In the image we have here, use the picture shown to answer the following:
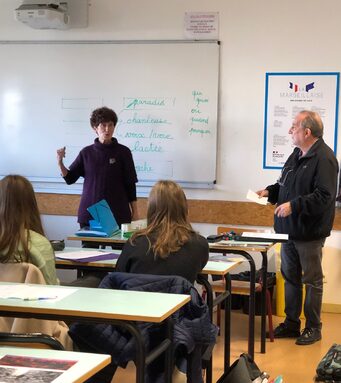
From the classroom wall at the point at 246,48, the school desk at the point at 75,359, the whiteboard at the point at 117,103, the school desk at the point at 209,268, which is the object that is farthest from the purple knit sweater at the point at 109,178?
the school desk at the point at 75,359

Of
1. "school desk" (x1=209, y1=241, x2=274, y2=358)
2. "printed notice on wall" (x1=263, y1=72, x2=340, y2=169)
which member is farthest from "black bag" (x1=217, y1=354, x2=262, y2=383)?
"printed notice on wall" (x1=263, y1=72, x2=340, y2=169)

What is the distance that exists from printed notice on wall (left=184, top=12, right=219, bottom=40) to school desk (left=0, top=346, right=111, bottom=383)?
440 cm

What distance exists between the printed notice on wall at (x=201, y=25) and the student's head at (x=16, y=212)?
333 cm

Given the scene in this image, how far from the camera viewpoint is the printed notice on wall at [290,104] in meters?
5.62

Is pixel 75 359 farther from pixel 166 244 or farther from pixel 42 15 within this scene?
pixel 42 15

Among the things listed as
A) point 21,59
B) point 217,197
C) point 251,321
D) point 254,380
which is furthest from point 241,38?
point 254,380

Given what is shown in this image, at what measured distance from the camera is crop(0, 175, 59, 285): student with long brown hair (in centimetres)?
268

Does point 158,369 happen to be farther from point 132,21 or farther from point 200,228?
point 132,21

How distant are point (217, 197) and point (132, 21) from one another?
1.78 m

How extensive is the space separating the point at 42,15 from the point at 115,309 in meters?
4.12

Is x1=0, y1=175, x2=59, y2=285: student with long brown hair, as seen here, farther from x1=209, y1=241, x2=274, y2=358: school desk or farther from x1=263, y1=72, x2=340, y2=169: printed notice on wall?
x1=263, y1=72, x2=340, y2=169: printed notice on wall

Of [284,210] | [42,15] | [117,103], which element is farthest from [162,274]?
[42,15]

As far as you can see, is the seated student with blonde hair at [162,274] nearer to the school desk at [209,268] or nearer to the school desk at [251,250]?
the school desk at [209,268]

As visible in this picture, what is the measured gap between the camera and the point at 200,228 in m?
5.92
